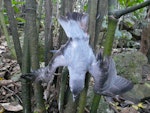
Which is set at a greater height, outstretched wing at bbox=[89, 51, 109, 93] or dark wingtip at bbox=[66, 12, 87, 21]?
dark wingtip at bbox=[66, 12, 87, 21]

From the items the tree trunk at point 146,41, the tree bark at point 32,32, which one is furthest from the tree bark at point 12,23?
the tree trunk at point 146,41

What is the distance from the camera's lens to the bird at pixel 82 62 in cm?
104

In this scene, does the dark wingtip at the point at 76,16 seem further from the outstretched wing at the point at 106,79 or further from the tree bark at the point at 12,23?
the tree bark at the point at 12,23

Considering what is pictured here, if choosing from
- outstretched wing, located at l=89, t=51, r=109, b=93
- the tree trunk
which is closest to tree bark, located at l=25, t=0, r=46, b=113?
outstretched wing, located at l=89, t=51, r=109, b=93

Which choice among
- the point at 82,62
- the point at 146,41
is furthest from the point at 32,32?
the point at 146,41

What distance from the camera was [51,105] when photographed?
161 centimetres

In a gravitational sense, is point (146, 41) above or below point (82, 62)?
below

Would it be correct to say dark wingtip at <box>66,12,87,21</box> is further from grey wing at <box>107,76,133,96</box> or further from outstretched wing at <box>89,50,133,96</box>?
grey wing at <box>107,76,133,96</box>

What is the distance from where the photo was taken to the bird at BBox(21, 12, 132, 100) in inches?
41.1

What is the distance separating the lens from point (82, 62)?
1053mm

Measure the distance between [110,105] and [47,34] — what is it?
2.15ft

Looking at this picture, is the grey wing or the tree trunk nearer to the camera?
the grey wing

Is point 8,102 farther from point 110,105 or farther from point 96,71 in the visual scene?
point 96,71

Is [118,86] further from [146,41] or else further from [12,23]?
[146,41]
